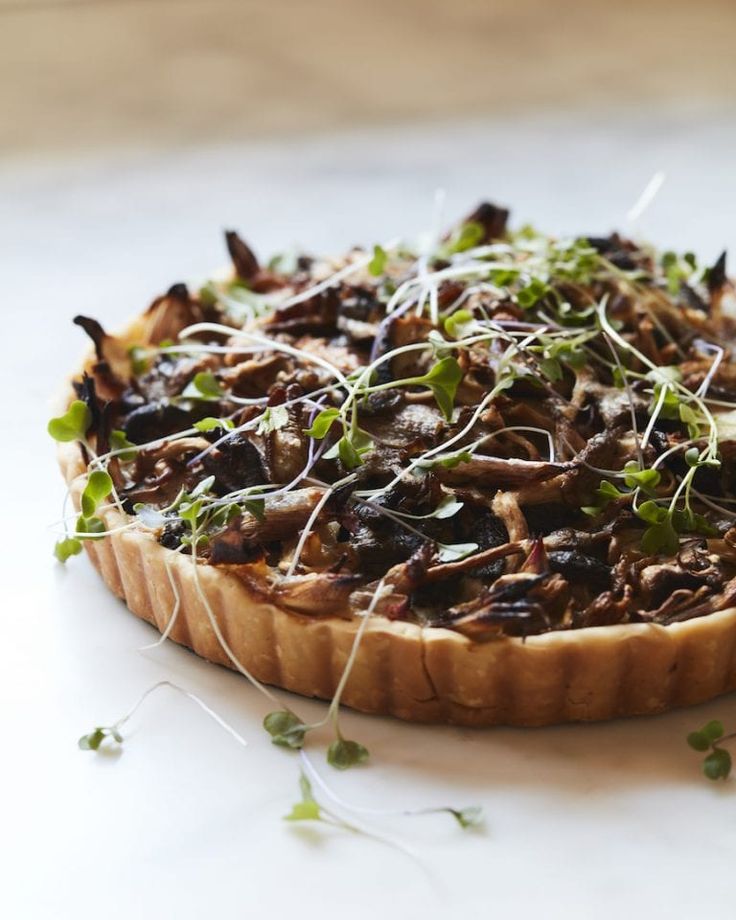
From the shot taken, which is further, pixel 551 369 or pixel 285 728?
pixel 551 369

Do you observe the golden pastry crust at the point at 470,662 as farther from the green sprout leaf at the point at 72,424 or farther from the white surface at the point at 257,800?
the green sprout leaf at the point at 72,424

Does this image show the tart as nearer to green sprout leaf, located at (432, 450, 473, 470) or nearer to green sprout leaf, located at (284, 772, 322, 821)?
green sprout leaf, located at (432, 450, 473, 470)

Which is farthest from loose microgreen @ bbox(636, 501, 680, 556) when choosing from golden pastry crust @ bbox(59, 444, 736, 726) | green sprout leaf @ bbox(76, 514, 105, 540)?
green sprout leaf @ bbox(76, 514, 105, 540)

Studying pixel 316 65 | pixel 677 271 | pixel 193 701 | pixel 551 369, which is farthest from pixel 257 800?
pixel 316 65

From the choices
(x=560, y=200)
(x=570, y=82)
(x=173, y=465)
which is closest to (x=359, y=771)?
(x=173, y=465)

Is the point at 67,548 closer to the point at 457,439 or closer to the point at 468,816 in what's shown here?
the point at 457,439

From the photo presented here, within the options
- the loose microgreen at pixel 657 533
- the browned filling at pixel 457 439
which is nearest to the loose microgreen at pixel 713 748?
the browned filling at pixel 457 439
